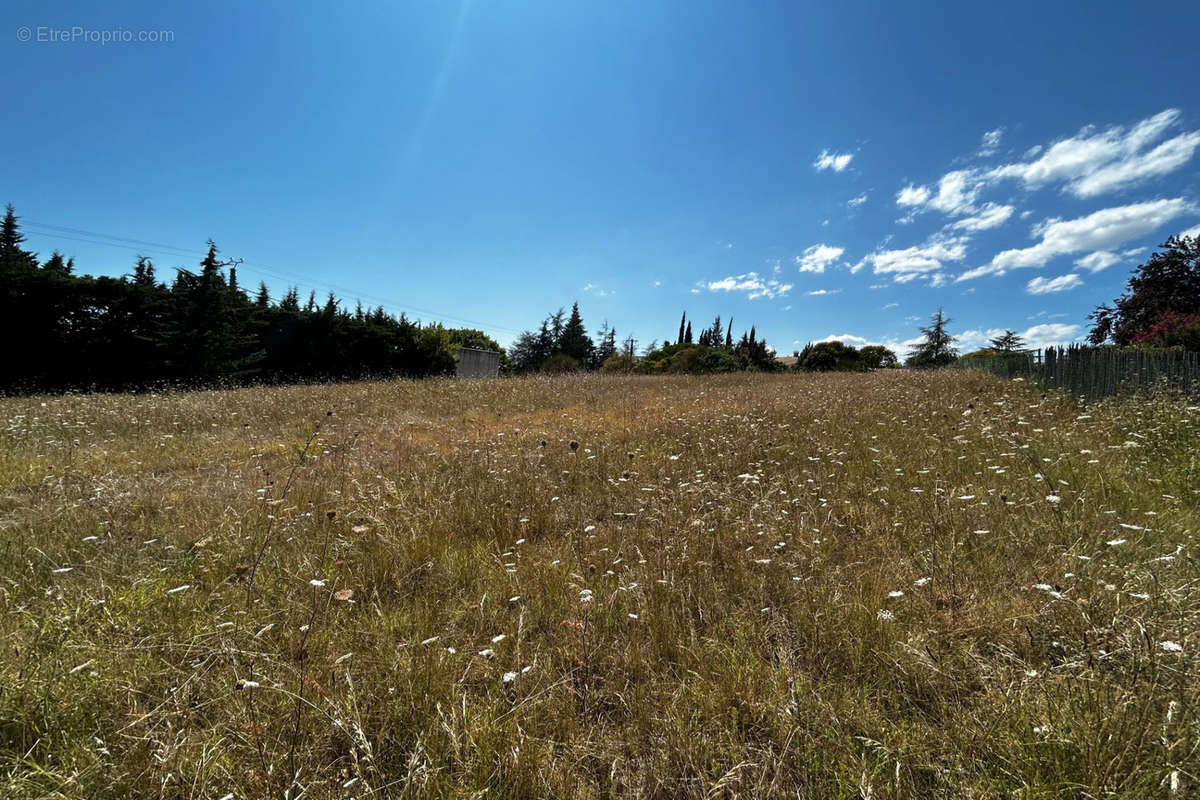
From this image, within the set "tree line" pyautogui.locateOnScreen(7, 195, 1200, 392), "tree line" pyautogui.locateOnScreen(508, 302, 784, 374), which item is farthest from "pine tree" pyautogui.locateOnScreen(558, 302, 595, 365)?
"tree line" pyautogui.locateOnScreen(7, 195, 1200, 392)

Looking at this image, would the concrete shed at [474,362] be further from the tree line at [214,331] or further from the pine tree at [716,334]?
the pine tree at [716,334]

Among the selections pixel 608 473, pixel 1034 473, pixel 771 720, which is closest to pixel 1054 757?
pixel 771 720

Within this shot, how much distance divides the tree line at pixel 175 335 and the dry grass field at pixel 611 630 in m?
15.4

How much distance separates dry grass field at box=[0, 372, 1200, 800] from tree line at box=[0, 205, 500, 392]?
1541cm

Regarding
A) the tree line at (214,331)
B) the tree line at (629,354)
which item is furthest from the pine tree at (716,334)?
the tree line at (214,331)

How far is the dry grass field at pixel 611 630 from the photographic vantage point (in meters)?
1.35

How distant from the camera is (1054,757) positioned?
1273 millimetres

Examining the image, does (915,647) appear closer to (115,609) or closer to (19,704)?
(19,704)

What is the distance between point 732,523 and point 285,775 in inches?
104

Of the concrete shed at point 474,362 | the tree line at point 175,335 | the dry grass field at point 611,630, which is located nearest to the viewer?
the dry grass field at point 611,630

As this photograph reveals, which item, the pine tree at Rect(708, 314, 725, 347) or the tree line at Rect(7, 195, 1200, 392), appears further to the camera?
the pine tree at Rect(708, 314, 725, 347)

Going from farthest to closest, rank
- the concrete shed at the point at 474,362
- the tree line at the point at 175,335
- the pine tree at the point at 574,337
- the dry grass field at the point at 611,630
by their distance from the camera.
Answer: the pine tree at the point at 574,337 → the concrete shed at the point at 474,362 → the tree line at the point at 175,335 → the dry grass field at the point at 611,630

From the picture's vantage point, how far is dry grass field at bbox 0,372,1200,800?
135 cm

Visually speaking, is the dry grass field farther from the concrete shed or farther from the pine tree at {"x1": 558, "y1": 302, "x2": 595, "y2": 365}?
the pine tree at {"x1": 558, "y1": 302, "x2": 595, "y2": 365}
